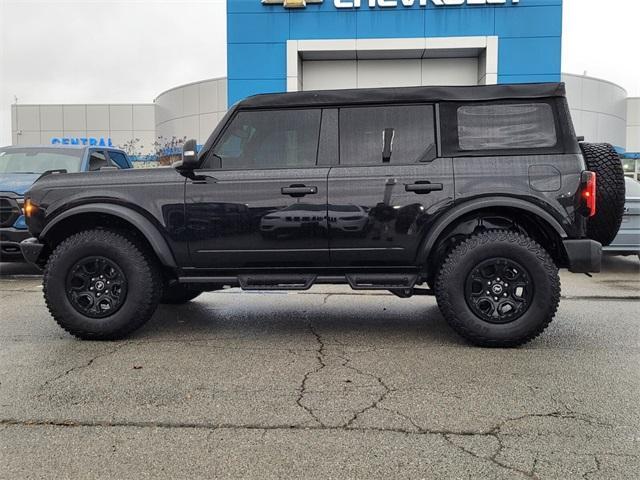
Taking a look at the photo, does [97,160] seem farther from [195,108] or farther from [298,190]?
[195,108]

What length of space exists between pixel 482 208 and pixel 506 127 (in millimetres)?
731

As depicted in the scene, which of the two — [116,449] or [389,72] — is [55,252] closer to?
[116,449]

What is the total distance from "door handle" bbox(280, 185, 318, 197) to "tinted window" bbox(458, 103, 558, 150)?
1.28 metres

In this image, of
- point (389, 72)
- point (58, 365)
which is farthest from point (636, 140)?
point (58, 365)

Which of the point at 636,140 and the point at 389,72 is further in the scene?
the point at 636,140

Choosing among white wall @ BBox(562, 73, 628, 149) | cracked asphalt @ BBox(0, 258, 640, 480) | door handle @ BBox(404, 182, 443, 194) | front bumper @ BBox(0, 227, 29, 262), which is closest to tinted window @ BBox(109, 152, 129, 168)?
front bumper @ BBox(0, 227, 29, 262)

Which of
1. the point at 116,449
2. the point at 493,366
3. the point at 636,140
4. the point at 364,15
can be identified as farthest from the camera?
the point at 636,140

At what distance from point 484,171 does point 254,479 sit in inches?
119

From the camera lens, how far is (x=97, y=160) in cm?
972

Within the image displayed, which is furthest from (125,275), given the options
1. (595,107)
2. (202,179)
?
(595,107)

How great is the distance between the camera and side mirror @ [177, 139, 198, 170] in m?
4.54

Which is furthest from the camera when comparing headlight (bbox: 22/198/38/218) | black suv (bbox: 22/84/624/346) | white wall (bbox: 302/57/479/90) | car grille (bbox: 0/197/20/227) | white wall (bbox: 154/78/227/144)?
white wall (bbox: 154/78/227/144)

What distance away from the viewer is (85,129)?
1511 inches

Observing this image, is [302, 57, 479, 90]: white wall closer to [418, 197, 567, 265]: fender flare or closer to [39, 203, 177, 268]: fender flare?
[39, 203, 177, 268]: fender flare
